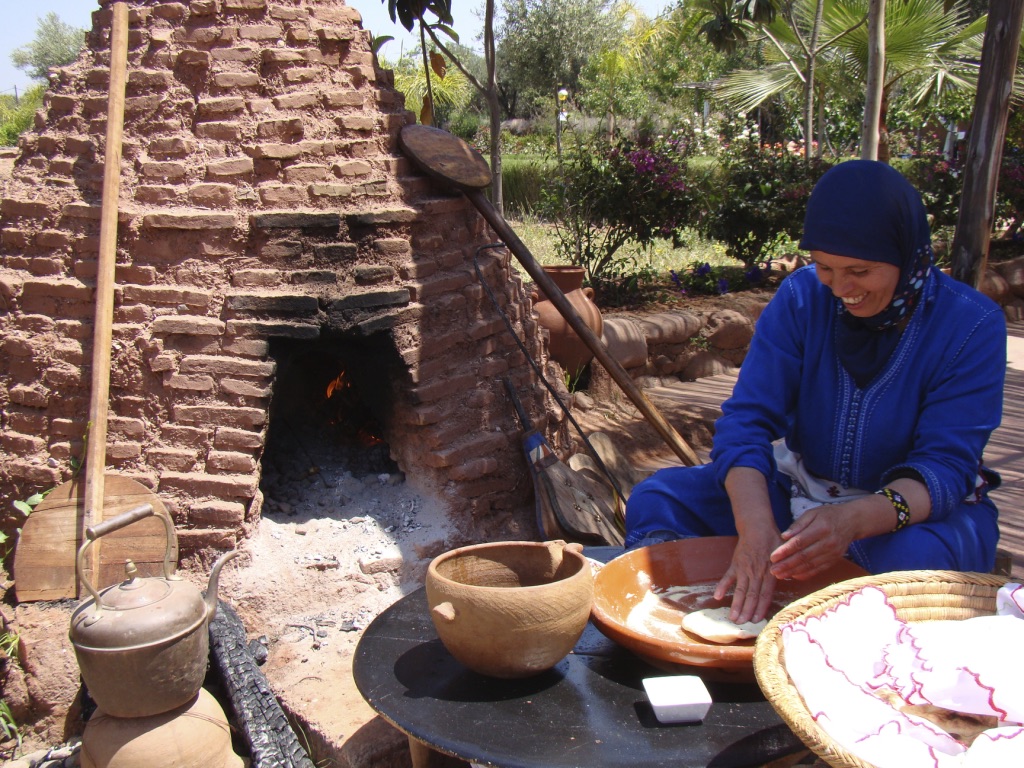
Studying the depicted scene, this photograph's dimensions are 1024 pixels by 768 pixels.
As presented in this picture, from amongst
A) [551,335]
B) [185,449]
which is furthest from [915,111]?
[185,449]

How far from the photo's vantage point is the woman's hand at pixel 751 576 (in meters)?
1.86

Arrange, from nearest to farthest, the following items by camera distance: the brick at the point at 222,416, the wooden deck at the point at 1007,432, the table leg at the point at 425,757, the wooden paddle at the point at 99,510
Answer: the table leg at the point at 425,757 → the wooden paddle at the point at 99,510 → the brick at the point at 222,416 → the wooden deck at the point at 1007,432

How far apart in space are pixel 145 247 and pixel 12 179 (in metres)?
0.70

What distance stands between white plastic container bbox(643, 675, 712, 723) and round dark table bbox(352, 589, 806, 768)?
0.07ft

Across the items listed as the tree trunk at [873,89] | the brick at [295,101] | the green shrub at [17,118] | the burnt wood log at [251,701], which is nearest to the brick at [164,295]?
the brick at [295,101]

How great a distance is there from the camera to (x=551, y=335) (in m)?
5.21

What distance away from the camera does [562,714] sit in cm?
162

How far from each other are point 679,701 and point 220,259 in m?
2.32

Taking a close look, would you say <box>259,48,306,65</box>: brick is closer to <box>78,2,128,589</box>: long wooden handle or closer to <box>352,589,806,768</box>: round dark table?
<box>78,2,128,589</box>: long wooden handle

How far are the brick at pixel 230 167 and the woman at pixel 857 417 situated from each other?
1845 millimetres

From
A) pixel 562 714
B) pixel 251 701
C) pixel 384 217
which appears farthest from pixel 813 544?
pixel 384 217

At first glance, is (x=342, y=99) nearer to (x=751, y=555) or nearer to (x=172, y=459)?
(x=172, y=459)

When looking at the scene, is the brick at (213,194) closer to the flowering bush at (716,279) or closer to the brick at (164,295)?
the brick at (164,295)

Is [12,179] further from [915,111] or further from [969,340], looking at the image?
[915,111]
